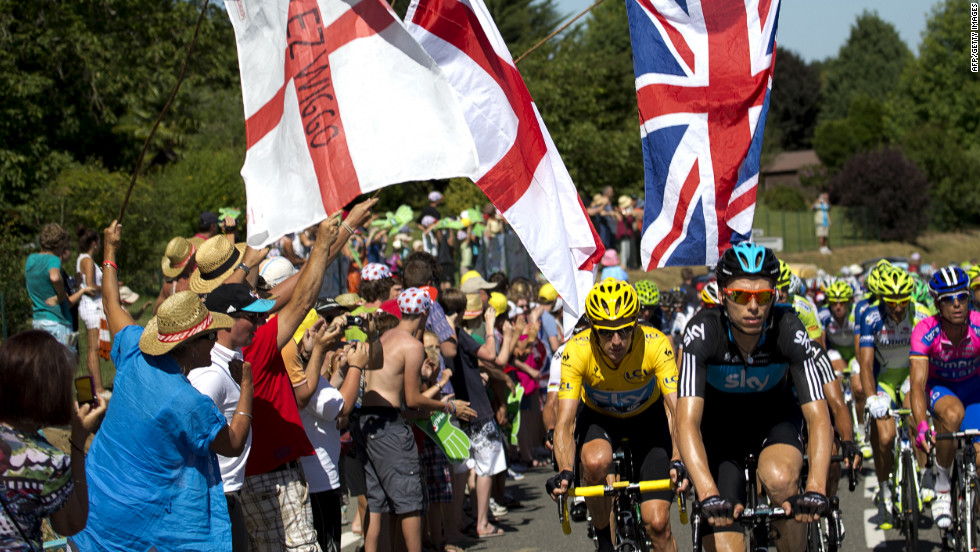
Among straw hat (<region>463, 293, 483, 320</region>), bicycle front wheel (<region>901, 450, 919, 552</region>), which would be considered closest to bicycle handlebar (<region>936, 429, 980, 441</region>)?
bicycle front wheel (<region>901, 450, 919, 552</region>)

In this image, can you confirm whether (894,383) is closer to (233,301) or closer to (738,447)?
(738,447)

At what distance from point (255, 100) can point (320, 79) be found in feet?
1.42

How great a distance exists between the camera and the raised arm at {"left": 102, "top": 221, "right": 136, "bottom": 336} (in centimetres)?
552

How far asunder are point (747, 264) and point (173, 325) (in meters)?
2.75

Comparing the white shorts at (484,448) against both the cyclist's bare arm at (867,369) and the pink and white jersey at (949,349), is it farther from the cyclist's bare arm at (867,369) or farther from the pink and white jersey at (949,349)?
the pink and white jersey at (949,349)

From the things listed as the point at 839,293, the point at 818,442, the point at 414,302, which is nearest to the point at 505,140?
the point at 414,302

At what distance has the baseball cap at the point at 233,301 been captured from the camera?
204 inches

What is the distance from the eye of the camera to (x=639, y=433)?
670 centimetres

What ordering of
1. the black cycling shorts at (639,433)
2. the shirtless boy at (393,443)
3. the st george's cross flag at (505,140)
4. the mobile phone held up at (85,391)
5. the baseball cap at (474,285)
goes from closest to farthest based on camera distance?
the mobile phone held up at (85,391) < the st george's cross flag at (505,140) < the black cycling shorts at (639,433) < the shirtless boy at (393,443) < the baseball cap at (474,285)

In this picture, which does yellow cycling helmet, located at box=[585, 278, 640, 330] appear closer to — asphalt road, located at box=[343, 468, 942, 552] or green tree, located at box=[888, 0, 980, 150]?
asphalt road, located at box=[343, 468, 942, 552]

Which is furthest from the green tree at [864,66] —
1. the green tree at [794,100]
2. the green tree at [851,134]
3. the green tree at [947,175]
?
the green tree at [947,175]

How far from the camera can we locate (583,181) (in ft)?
116

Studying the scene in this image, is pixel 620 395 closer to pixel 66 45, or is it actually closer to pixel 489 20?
pixel 489 20

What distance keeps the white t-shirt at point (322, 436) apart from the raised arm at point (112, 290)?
1167 mm
